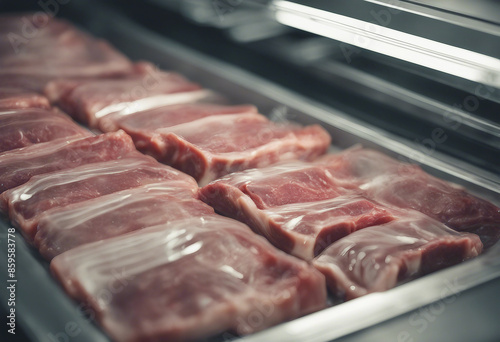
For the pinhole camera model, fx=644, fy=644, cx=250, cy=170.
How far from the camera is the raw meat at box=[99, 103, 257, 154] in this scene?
9.80 ft

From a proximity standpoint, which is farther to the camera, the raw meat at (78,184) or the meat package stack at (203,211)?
the raw meat at (78,184)

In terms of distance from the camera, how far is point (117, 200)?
2373mm

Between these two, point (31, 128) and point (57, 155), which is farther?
point (31, 128)

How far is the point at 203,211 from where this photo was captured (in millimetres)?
2359

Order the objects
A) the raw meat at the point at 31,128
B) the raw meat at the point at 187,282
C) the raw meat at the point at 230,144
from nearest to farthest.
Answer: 1. the raw meat at the point at 187,282
2. the raw meat at the point at 230,144
3. the raw meat at the point at 31,128

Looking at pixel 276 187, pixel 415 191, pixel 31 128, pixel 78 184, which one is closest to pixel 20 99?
pixel 31 128

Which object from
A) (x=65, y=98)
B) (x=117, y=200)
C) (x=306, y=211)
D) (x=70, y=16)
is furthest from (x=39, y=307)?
(x=70, y=16)

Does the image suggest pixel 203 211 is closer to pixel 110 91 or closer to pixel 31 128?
pixel 31 128

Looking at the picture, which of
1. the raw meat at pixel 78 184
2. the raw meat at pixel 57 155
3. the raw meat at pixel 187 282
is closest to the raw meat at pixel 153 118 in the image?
the raw meat at pixel 57 155

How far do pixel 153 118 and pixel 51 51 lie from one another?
1.19 meters

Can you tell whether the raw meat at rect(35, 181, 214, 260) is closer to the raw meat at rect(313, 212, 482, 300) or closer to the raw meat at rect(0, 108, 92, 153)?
the raw meat at rect(313, 212, 482, 300)

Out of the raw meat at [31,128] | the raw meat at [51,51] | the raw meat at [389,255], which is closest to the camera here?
the raw meat at [389,255]

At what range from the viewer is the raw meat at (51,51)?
146 inches

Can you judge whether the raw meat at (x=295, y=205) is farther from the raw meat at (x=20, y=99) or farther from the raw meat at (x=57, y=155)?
the raw meat at (x=20, y=99)
